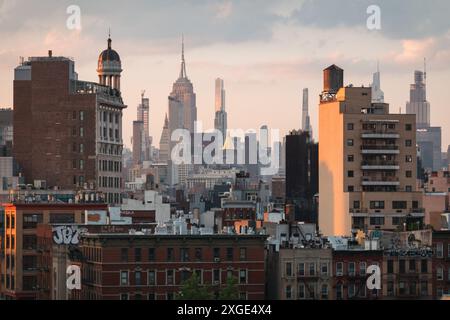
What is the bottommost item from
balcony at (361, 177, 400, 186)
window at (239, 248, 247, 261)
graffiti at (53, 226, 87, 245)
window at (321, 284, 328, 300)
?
window at (321, 284, 328, 300)

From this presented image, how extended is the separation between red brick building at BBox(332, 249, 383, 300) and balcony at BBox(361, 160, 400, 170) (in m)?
60.0

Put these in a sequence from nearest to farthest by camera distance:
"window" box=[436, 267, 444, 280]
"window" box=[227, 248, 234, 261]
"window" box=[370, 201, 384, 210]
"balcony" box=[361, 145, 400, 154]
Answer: "window" box=[227, 248, 234, 261]
"window" box=[436, 267, 444, 280]
"window" box=[370, 201, 384, 210]
"balcony" box=[361, 145, 400, 154]

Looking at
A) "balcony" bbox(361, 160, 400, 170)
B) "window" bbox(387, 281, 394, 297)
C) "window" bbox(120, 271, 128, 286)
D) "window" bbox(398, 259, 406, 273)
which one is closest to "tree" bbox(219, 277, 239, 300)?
"window" bbox(120, 271, 128, 286)

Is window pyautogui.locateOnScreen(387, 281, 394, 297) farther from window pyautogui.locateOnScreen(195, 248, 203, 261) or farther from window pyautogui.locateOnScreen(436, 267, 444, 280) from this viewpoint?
window pyautogui.locateOnScreen(195, 248, 203, 261)

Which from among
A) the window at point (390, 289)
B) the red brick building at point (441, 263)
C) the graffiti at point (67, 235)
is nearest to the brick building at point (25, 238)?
the graffiti at point (67, 235)

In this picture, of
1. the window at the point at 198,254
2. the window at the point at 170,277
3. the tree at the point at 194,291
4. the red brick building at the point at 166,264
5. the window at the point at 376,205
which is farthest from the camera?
the window at the point at 376,205

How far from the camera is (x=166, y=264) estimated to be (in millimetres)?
117875

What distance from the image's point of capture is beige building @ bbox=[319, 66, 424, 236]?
176250 mm

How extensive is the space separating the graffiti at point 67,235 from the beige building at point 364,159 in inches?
1768

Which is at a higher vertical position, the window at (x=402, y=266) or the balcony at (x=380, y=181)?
the balcony at (x=380, y=181)

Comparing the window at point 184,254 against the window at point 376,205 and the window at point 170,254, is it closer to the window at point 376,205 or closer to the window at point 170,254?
the window at point 170,254

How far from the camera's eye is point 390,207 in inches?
6900

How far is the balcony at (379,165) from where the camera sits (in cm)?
17962
